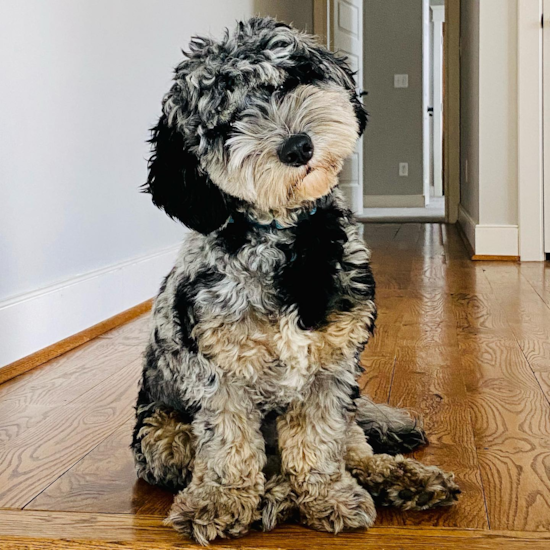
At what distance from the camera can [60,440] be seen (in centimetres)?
182

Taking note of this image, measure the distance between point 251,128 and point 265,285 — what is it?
25 centimetres

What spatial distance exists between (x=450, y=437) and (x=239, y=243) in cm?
72

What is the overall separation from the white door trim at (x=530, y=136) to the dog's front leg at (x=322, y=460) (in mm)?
3404

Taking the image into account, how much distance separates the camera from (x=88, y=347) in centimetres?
276

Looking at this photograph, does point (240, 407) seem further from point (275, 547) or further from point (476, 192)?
point (476, 192)

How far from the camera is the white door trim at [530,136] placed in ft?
14.2

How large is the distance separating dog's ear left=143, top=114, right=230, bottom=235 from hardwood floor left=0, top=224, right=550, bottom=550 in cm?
51

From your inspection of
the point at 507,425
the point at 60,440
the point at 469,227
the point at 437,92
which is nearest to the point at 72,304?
the point at 60,440

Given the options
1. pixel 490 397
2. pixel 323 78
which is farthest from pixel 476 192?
pixel 323 78

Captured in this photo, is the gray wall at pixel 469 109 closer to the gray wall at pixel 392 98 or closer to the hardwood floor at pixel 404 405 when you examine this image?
the hardwood floor at pixel 404 405

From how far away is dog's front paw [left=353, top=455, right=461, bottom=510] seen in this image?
135 cm

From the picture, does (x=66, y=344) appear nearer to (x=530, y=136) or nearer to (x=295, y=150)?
(x=295, y=150)

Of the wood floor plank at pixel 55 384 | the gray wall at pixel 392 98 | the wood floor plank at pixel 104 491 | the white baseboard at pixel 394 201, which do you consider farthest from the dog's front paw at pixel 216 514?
the white baseboard at pixel 394 201

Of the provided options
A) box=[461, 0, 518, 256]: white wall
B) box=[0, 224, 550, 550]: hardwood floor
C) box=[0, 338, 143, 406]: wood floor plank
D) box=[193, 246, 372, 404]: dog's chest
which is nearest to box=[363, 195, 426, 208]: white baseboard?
box=[461, 0, 518, 256]: white wall
